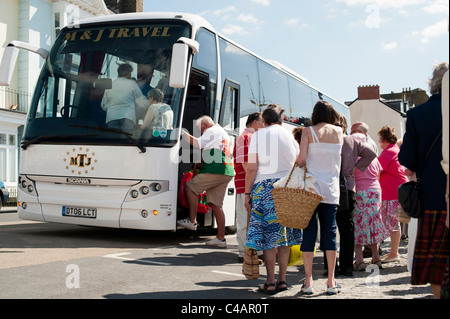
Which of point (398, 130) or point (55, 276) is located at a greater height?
point (398, 130)

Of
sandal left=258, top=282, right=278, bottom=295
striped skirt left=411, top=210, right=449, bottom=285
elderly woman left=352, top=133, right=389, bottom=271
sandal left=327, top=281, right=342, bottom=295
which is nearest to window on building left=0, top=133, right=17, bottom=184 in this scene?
elderly woman left=352, top=133, right=389, bottom=271

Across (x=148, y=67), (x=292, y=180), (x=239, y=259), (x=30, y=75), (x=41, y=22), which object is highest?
(x=41, y=22)

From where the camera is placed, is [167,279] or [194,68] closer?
[167,279]

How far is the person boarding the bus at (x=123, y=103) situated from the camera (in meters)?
8.70

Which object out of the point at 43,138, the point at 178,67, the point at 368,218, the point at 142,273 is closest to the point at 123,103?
the point at 178,67

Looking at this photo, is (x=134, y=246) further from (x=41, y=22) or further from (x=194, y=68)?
(x=41, y=22)

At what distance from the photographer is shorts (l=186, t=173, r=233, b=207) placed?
355 inches

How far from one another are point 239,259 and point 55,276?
2752 millimetres

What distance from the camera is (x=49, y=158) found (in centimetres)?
908

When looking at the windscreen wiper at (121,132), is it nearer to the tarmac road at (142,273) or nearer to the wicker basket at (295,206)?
the tarmac road at (142,273)

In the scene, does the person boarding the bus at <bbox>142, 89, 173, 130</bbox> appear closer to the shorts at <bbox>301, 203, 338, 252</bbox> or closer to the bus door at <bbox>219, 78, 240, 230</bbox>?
the bus door at <bbox>219, 78, 240, 230</bbox>

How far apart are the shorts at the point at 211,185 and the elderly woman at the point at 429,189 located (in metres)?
5.01

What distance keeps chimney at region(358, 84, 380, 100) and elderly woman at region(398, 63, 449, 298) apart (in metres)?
62.9
